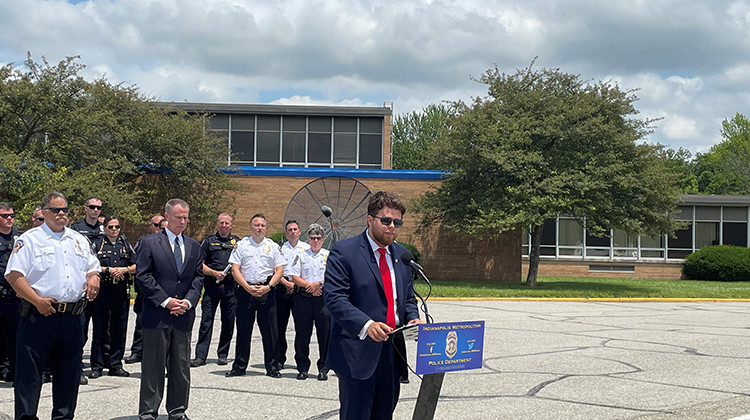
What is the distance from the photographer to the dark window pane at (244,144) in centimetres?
4694

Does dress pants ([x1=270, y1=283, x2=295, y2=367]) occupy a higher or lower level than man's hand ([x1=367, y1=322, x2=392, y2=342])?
lower

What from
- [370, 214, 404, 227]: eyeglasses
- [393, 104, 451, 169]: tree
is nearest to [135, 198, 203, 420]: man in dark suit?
[370, 214, 404, 227]: eyeglasses

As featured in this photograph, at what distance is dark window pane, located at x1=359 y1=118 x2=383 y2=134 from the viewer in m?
46.9

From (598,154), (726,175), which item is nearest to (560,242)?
(598,154)

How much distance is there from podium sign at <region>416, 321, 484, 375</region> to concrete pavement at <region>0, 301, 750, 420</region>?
276cm

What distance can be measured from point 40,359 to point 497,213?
72.4 feet

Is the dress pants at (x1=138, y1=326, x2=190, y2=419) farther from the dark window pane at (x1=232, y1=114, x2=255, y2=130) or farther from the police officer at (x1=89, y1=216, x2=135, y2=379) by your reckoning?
the dark window pane at (x1=232, y1=114, x2=255, y2=130)

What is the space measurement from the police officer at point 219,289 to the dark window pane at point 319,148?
118 ft

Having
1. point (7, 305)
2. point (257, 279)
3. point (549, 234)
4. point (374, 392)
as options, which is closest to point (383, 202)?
point (374, 392)

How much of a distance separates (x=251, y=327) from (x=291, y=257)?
104 centimetres

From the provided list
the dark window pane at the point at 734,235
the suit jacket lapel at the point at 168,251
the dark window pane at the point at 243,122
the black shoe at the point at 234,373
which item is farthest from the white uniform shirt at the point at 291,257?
the dark window pane at the point at 734,235

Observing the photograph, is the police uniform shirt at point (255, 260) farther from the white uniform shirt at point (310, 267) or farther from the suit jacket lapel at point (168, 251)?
the suit jacket lapel at point (168, 251)

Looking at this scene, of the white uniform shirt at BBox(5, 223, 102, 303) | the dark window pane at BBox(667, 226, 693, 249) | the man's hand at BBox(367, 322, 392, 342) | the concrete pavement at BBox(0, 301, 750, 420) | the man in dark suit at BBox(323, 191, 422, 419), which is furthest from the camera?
the dark window pane at BBox(667, 226, 693, 249)

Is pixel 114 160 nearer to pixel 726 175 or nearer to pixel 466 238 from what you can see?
pixel 466 238
